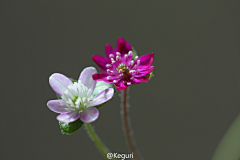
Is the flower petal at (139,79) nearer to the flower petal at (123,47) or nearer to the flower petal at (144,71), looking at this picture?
the flower petal at (144,71)

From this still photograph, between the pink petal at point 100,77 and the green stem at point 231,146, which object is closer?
the pink petal at point 100,77

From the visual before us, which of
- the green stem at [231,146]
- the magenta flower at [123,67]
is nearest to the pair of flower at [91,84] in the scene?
the magenta flower at [123,67]

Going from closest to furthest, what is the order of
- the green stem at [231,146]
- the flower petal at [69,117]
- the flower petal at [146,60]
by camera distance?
the flower petal at [69,117] < the flower petal at [146,60] < the green stem at [231,146]

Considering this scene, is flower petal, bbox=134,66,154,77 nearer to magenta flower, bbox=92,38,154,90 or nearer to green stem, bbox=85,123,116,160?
magenta flower, bbox=92,38,154,90

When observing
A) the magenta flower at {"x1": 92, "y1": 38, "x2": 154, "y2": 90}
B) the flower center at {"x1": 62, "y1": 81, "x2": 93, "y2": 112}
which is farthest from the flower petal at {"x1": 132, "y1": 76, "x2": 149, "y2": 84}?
the flower center at {"x1": 62, "y1": 81, "x2": 93, "y2": 112}

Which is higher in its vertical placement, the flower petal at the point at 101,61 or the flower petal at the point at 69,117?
the flower petal at the point at 101,61

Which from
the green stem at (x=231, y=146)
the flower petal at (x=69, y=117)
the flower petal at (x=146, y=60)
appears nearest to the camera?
the flower petal at (x=69, y=117)

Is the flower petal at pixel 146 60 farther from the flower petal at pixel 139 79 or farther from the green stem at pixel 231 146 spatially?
the green stem at pixel 231 146

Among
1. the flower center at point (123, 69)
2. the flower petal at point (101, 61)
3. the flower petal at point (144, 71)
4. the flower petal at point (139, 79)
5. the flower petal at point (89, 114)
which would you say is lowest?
the flower petal at point (89, 114)
